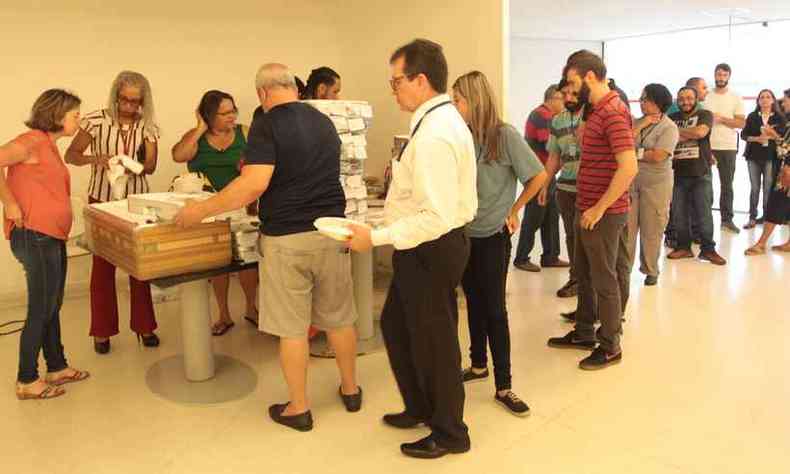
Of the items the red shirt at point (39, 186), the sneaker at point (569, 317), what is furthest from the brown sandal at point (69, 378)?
the sneaker at point (569, 317)

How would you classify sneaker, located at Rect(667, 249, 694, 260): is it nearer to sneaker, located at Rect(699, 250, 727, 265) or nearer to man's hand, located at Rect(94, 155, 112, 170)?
sneaker, located at Rect(699, 250, 727, 265)

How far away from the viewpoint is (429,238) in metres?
2.04

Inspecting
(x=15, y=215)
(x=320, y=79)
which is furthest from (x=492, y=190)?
(x=15, y=215)

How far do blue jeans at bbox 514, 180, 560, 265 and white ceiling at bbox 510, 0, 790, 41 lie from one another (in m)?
2.80

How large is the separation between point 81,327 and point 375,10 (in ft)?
10.0

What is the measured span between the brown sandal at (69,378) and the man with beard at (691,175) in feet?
15.0

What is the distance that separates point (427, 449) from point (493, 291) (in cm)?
71

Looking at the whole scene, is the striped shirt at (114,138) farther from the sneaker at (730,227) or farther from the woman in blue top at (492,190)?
the sneaker at (730,227)

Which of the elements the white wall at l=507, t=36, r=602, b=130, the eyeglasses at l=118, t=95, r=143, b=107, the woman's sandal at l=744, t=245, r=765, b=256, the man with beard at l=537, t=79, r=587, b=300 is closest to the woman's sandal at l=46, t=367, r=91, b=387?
the eyeglasses at l=118, t=95, r=143, b=107

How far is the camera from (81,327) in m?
3.93

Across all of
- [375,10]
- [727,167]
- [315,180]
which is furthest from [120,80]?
[727,167]

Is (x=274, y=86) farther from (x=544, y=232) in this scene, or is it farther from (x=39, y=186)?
(x=544, y=232)

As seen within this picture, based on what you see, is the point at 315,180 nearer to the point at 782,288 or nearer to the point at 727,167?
the point at 782,288

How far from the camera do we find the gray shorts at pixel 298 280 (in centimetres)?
249
